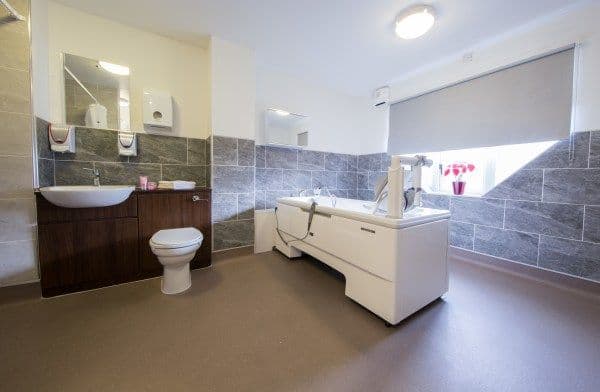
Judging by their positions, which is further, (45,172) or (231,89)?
(231,89)

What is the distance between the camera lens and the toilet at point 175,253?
155 cm

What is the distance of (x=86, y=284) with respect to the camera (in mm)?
1687

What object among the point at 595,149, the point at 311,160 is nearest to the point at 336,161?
the point at 311,160

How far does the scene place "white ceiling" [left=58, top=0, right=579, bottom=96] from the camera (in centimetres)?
176

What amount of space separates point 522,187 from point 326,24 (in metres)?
2.43

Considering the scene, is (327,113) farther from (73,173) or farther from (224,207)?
(73,173)

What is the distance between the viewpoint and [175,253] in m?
1.56

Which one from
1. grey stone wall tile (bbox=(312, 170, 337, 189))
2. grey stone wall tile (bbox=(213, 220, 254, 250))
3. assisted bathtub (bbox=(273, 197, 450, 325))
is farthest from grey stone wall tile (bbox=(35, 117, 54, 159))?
grey stone wall tile (bbox=(312, 170, 337, 189))

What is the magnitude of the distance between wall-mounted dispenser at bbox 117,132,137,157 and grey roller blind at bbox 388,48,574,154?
3.24 meters

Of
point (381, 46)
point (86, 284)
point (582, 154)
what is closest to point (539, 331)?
point (582, 154)

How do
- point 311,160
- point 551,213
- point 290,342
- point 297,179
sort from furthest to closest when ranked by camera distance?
point 311,160, point 297,179, point 551,213, point 290,342

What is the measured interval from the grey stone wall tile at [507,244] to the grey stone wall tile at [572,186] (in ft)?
1.30

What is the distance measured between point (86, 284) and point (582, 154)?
13.6ft

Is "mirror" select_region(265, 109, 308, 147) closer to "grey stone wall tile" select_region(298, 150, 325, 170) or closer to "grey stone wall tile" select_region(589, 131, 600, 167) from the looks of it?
"grey stone wall tile" select_region(298, 150, 325, 170)
